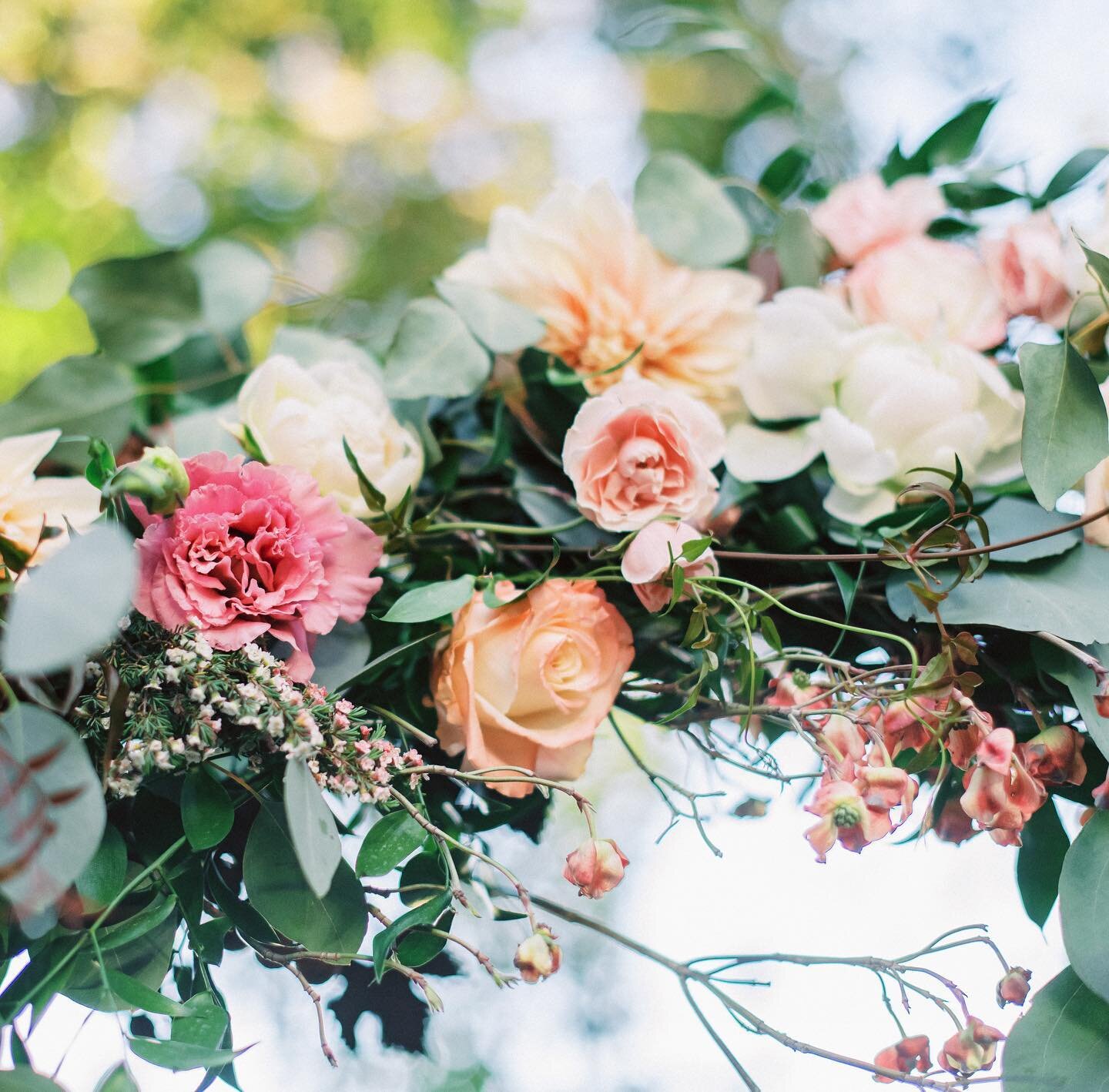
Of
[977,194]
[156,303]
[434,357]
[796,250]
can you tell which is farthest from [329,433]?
[977,194]

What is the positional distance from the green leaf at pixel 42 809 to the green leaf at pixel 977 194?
20.7 inches

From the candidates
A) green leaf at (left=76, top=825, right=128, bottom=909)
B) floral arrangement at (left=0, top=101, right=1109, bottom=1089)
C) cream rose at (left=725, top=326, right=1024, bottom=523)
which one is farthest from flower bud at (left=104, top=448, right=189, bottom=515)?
cream rose at (left=725, top=326, right=1024, bottom=523)

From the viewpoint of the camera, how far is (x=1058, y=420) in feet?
1.19

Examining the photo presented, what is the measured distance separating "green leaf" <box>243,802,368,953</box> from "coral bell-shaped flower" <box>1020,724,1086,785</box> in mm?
254

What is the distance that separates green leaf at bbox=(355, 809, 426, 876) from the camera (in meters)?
0.32

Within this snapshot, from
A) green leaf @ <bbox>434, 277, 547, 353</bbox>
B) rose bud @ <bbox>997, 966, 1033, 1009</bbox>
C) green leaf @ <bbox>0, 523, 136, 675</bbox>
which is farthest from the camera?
green leaf @ <bbox>434, 277, 547, 353</bbox>

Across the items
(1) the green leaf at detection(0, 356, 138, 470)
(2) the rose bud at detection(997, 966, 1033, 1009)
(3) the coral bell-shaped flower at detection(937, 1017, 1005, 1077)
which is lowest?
(3) the coral bell-shaped flower at detection(937, 1017, 1005, 1077)

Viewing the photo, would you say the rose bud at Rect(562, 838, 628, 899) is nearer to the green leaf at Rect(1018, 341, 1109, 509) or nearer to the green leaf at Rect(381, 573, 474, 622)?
the green leaf at Rect(381, 573, 474, 622)

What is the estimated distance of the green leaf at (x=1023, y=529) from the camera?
0.37 m

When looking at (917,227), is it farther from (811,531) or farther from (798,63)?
(798,63)

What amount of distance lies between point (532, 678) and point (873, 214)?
34cm

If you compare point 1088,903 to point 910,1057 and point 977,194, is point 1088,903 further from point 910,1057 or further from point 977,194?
point 977,194

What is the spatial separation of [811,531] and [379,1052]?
28 cm

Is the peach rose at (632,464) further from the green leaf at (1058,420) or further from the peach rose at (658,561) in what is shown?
the green leaf at (1058,420)
